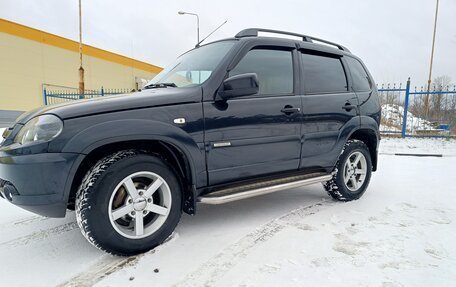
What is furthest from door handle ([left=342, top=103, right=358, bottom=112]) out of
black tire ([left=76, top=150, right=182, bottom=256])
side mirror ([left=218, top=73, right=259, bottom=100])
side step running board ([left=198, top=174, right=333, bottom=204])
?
black tire ([left=76, top=150, right=182, bottom=256])

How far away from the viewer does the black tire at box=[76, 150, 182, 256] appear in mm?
2014

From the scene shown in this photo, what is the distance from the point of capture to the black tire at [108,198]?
2.01 m

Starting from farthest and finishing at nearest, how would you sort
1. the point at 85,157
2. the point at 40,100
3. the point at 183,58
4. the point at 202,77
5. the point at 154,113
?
the point at 40,100, the point at 183,58, the point at 202,77, the point at 154,113, the point at 85,157

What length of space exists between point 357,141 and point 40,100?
23.8 meters

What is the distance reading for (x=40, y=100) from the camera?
21531 mm

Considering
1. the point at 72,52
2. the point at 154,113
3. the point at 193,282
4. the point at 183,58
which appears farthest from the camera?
the point at 72,52

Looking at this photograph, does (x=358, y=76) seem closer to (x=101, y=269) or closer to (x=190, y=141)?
(x=190, y=141)

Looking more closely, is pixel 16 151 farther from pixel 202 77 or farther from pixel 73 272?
pixel 202 77

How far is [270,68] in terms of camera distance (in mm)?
2971

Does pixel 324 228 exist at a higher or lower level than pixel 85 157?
lower

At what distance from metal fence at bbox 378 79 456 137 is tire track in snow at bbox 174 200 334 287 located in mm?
8746

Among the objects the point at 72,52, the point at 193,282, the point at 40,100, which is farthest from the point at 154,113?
the point at 72,52

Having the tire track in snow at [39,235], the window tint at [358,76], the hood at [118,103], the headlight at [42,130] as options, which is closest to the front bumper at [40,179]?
the headlight at [42,130]

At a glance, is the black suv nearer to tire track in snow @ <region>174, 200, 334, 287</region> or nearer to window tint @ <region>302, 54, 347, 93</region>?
window tint @ <region>302, 54, 347, 93</region>
